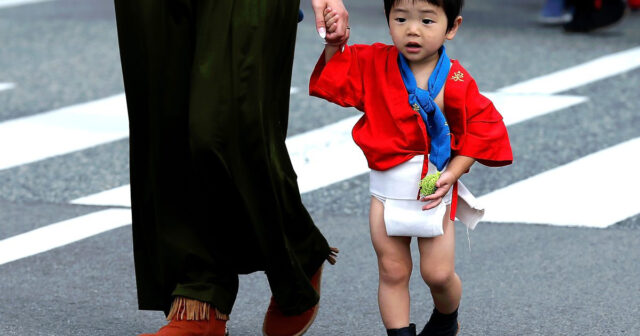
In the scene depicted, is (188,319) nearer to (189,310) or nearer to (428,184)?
(189,310)

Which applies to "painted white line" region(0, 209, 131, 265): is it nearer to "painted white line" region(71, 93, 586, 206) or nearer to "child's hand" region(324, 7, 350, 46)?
"painted white line" region(71, 93, 586, 206)

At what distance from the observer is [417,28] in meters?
3.28

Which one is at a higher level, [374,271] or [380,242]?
[380,242]

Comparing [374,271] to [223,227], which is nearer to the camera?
[223,227]

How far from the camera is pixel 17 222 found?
5.43 meters

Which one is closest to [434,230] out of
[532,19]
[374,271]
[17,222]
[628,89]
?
[374,271]

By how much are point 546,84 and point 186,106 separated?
527 centimetres

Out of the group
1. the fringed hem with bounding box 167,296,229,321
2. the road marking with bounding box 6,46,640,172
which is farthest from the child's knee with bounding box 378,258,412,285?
the road marking with bounding box 6,46,640,172

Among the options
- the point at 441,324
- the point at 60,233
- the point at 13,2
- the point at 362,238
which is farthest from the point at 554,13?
the point at 441,324

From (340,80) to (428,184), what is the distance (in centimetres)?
36

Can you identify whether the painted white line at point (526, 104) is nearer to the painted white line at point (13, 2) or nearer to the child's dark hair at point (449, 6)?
the child's dark hair at point (449, 6)

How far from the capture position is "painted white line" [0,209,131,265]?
16.2ft

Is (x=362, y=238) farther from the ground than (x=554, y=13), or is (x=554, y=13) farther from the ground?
(x=362, y=238)

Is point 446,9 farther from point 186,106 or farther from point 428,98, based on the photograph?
point 186,106
